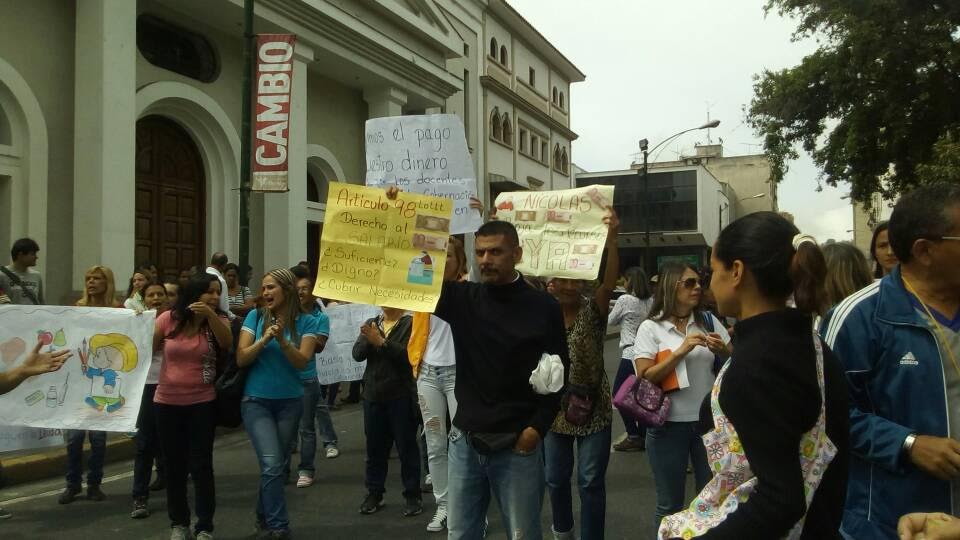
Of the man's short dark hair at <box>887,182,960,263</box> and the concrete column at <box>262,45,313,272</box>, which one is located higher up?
the concrete column at <box>262,45,313,272</box>

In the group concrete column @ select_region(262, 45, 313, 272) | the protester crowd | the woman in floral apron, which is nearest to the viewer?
the woman in floral apron

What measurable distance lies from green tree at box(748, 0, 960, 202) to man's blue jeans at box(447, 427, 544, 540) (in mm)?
16213

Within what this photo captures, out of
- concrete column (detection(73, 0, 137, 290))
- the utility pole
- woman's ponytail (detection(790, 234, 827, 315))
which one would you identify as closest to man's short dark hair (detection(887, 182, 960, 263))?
woman's ponytail (detection(790, 234, 827, 315))

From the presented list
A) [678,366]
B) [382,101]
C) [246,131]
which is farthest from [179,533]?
[382,101]

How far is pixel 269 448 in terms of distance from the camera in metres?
5.12

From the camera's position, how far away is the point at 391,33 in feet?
65.6

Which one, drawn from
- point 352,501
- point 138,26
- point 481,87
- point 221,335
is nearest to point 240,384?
point 221,335

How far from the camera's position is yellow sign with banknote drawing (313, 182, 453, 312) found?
365cm

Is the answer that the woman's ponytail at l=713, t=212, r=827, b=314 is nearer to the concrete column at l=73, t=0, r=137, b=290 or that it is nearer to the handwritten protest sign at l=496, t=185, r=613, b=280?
the handwritten protest sign at l=496, t=185, r=613, b=280

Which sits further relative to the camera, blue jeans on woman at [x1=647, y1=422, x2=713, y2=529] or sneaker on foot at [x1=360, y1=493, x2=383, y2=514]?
sneaker on foot at [x1=360, y1=493, x2=383, y2=514]

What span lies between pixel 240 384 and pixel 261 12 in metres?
11.9

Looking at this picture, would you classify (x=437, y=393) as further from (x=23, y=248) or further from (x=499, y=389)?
(x=23, y=248)

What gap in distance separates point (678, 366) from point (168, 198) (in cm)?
1328

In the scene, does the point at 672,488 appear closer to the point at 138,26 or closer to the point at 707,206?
the point at 138,26
